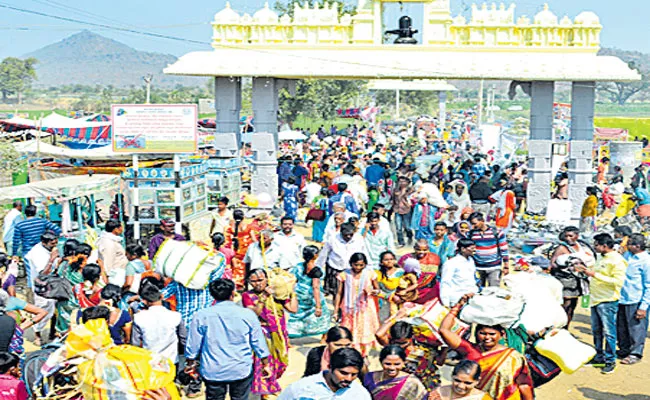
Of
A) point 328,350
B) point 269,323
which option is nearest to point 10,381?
point 328,350

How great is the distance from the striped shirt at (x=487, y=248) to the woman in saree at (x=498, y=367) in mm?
4191

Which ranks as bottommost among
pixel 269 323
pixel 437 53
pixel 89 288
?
pixel 269 323

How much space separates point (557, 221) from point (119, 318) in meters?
9.59

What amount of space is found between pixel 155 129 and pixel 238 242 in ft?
9.74

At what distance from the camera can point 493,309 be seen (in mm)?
5219

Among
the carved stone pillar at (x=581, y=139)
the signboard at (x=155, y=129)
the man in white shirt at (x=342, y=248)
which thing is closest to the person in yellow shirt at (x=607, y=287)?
the man in white shirt at (x=342, y=248)

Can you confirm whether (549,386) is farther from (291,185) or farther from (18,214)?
(291,185)

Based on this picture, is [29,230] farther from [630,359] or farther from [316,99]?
[316,99]

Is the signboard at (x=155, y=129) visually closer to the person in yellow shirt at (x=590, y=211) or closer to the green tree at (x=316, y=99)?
the person in yellow shirt at (x=590, y=211)

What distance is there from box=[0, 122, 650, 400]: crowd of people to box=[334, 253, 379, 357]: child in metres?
0.01

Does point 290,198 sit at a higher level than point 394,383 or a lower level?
lower

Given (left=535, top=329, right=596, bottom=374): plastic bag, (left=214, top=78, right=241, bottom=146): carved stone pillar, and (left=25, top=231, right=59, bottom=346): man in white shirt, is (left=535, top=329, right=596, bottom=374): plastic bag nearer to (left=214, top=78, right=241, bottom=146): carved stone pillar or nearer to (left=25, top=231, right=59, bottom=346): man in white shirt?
(left=25, top=231, right=59, bottom=346): man in white shirt

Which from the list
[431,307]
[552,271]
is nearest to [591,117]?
[552,271]

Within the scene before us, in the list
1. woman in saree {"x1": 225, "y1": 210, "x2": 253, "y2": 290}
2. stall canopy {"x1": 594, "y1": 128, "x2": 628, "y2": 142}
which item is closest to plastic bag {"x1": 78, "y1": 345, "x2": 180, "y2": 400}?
woman in saree {"x1": 225, "y1": 210, "x2": 253, "y2": 290}
